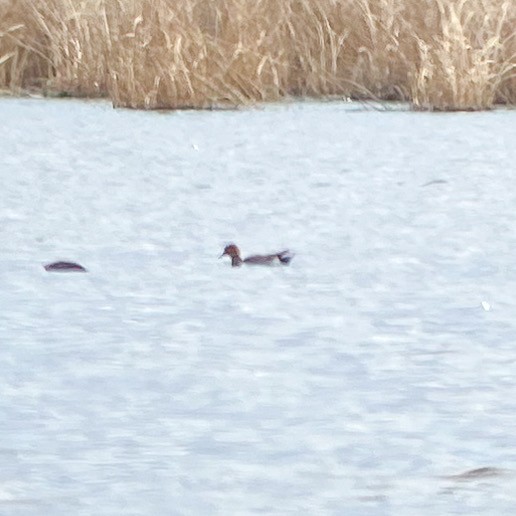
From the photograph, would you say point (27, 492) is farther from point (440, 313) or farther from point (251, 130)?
point (251, 130)

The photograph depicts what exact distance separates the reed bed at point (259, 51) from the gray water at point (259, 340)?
149 cm

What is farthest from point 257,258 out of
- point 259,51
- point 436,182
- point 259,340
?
point 259,51

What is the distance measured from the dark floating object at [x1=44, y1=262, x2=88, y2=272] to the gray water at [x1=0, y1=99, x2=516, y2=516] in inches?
0.8

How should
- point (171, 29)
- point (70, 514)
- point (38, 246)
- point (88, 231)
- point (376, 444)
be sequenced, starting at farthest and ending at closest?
point (171, 29)
point (88, 231)
point (38, 246)
point (376, 444)
point (70, 514)

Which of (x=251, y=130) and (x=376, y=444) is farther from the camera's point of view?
(x=251, y=130)

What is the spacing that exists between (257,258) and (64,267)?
0.25 m

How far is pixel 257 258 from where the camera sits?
2.23 m

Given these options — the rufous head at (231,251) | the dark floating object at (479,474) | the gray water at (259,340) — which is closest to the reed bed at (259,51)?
the gray water at (259,340)

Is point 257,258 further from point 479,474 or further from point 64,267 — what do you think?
point 479,474

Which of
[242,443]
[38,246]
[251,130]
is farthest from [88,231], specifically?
[251,130]

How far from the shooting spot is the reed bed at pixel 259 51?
4980 mm

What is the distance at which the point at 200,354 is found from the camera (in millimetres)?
1620

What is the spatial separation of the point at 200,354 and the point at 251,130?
2726 mm

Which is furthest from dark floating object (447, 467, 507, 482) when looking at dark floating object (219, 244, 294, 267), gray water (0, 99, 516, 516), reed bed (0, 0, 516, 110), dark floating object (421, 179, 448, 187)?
reed bed (0, 0, 516, 110)
